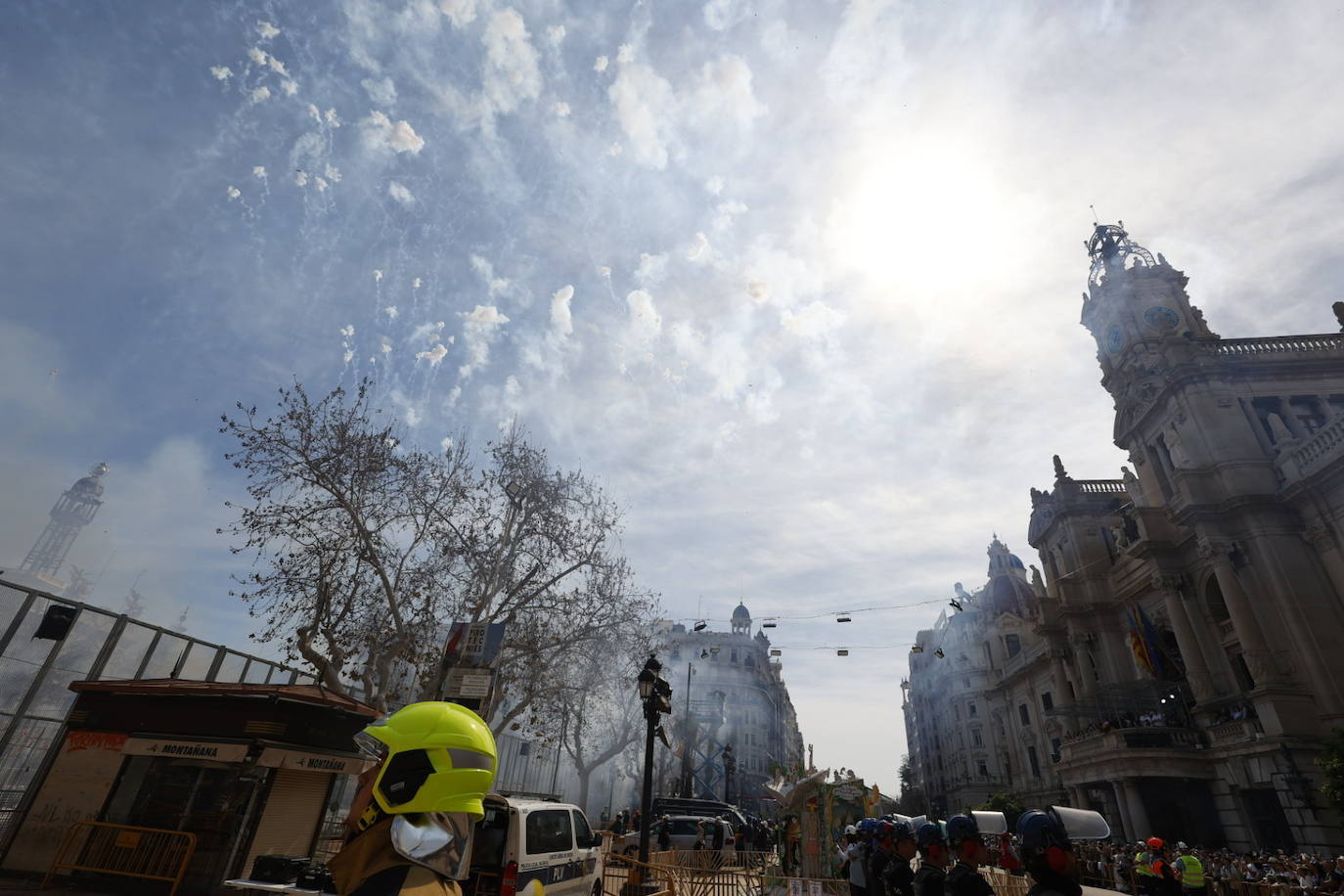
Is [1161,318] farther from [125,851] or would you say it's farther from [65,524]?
[65,524]

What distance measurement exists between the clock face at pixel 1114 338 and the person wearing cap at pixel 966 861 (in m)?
33.6

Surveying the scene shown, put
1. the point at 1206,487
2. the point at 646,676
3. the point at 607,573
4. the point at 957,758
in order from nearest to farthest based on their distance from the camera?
the point at 646,676
the point at 607,573
the point at 1206,487
the point at 957,758

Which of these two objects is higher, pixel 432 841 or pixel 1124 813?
pixel 1124 813

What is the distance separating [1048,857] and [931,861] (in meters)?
2.34

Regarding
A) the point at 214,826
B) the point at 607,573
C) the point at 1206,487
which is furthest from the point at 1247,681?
the point at 214,826

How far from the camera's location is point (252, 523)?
55.8 ft

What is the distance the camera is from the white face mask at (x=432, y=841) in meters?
2.29

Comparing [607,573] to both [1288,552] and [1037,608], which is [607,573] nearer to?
[1288,552]

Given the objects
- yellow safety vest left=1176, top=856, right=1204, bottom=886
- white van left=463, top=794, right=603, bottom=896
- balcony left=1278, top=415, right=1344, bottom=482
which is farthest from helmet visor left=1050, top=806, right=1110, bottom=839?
balcony left=1278, top=415, right=1344, bottom=482

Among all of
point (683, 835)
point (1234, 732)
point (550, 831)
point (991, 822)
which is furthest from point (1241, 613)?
point (550, 831)

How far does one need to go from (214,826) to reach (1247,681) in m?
32.7

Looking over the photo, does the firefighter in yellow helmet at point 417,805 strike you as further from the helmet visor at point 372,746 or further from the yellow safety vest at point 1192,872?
the yellow safety vest at point 1192,872

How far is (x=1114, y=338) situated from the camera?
105ft

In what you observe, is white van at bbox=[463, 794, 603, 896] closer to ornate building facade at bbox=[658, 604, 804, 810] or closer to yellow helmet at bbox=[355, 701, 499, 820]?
yellow helmet at bbox=[355, 701, 499, 820]
